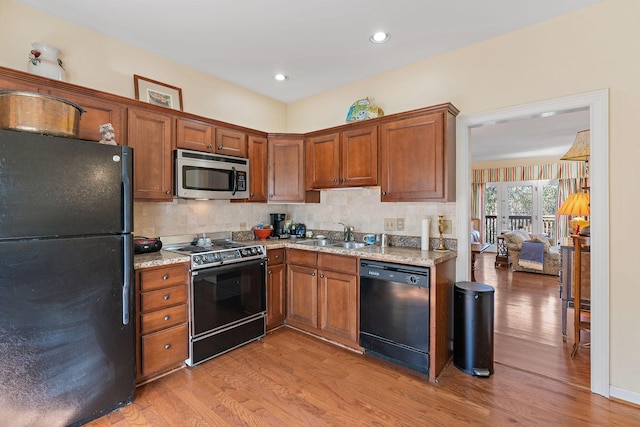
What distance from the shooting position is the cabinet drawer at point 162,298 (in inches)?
88.4

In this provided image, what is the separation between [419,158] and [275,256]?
5.63 feet

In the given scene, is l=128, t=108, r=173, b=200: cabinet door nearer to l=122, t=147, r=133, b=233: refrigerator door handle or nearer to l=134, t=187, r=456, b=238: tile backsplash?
l=134, t=187, r=456, b=238: tile backsplash

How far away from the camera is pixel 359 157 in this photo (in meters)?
3.06

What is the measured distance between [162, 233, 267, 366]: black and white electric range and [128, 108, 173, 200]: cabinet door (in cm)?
57

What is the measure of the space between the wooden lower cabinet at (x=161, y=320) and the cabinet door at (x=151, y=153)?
697 mm

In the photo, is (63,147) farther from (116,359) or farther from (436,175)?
(436,175)

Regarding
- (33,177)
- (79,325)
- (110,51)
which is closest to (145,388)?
(79,325)

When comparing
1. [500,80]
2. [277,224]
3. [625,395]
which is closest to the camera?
[625,395]

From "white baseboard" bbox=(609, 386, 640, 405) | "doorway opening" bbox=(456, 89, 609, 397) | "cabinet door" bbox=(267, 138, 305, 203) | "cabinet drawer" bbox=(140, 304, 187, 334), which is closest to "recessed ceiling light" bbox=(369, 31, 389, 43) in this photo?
"cabinet door" bbox=(267, 138, 305, 203)

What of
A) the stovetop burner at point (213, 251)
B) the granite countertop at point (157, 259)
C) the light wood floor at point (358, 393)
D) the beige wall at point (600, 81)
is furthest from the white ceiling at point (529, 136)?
the granite countertop at point (157, 259)

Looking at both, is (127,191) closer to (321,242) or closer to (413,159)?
(321,242)

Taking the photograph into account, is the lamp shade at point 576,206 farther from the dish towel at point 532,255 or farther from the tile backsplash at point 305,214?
the dish towel at point 532,255

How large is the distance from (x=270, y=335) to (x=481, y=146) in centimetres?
592

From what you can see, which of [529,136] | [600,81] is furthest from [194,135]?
[529,136]
